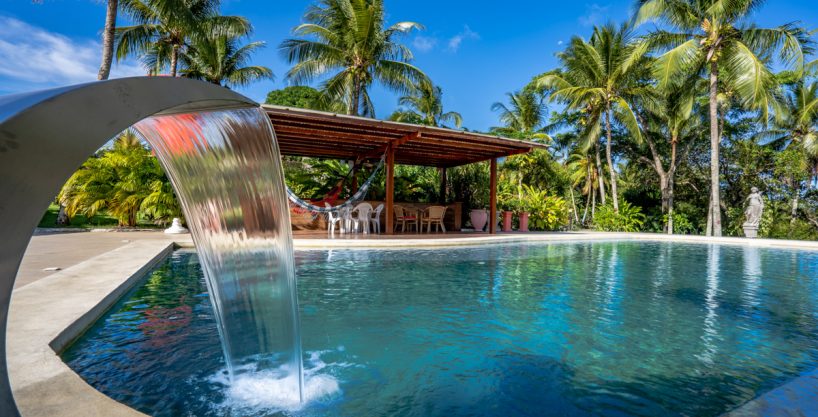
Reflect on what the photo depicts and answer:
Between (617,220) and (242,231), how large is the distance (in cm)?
1930

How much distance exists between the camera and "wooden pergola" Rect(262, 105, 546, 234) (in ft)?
32.3

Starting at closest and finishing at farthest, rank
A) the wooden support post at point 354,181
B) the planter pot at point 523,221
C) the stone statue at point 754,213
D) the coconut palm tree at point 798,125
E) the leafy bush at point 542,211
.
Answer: the wooden support post at point 354,181
the stone statue at point 754,213
the planter pot at point 523,221
the leafy bush at point 542,211
the coconut palm tree at point 798,125

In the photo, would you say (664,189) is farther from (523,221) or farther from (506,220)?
(506,220)

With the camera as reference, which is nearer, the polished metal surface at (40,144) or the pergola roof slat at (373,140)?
the polished metal surface at (40,144)

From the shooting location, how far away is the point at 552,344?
3480mm

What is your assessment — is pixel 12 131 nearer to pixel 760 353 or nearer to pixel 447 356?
pixel 447 356

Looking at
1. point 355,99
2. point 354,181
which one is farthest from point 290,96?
point 354,181

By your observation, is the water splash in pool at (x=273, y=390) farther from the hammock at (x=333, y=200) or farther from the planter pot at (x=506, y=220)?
the planter pot at (x=506, y=220)

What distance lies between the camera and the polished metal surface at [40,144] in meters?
0.72

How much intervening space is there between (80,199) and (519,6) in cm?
3481

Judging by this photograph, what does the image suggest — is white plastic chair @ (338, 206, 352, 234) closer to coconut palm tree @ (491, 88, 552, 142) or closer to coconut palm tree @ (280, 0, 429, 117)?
coconut palm tree @ (280, 0, 429, 117)

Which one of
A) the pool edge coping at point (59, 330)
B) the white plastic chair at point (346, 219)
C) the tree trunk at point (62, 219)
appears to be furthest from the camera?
the tree trunk at point (62, 219)

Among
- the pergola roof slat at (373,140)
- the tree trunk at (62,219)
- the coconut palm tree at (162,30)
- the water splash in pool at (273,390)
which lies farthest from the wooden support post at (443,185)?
the water splash in pool at (273,390)

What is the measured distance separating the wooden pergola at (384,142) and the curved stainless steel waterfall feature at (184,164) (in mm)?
6400
